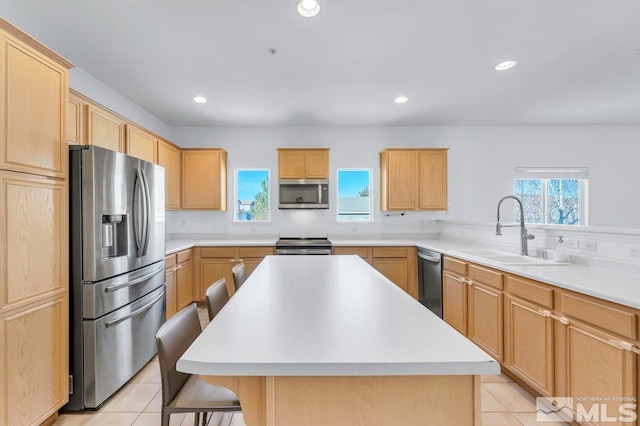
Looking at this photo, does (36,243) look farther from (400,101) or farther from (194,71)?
(400,101)

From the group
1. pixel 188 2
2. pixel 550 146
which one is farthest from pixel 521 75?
pixel 188 2

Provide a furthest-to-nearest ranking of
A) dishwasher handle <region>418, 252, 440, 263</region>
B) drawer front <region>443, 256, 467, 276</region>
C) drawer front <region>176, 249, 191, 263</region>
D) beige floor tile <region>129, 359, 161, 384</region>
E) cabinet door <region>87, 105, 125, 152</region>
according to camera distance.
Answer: drawer front <region>176, 249, 191, 263</region>
dishwasher handle <region>418, 252, 440, 263</region>
drawer front <region>443, 256, 467, 276</region>
cabinet door <region>87, 105, 125, 152</region>
beige floor tile <region>129, 359, 161, 384</region>

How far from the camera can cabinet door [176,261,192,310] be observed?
3.51 metres

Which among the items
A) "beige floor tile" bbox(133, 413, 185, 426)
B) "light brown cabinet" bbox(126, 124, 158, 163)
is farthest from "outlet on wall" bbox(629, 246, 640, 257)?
"light brown cabinet" bbox(126, 124, 158, 163)

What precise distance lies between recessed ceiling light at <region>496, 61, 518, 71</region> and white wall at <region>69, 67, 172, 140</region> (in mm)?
3936

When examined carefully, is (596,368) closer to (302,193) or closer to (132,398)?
(132,398)

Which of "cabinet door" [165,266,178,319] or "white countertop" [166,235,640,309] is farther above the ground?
"white countertop" [166,235,640,309]

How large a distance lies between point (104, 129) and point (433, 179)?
12.9 ft

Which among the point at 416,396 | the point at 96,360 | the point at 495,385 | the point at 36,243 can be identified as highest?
the point at 36,243

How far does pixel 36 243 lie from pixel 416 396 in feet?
6.73

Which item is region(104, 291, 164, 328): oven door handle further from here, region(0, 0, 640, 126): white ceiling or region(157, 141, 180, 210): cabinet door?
region(0, 0, 640, 126): white ceiling

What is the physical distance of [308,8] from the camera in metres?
1.92

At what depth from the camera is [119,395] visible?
6.84 ft

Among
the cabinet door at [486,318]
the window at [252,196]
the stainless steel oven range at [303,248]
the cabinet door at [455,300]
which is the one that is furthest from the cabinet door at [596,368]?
the window at [252,196]
